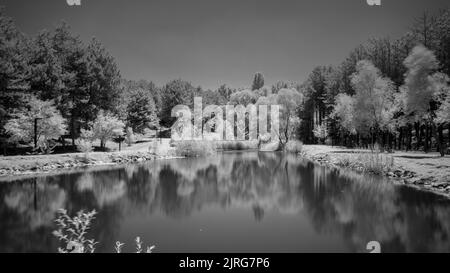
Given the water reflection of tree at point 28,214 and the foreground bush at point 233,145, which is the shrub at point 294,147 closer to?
the foreground bush at point 233,145

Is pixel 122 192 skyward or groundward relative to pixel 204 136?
groundward

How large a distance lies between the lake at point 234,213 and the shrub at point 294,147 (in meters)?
27.4

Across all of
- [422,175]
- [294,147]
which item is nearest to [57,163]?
[422,175]

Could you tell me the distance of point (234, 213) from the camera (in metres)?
14.1

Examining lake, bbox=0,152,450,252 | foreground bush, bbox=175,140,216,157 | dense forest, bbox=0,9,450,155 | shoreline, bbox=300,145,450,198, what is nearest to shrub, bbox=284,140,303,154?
dense forest, bbox=0,9,450,155

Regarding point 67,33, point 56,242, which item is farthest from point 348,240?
point 67,33

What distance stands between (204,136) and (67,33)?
1012 inches

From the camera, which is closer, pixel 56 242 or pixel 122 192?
pixel 56 242

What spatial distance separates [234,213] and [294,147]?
39.1 meters

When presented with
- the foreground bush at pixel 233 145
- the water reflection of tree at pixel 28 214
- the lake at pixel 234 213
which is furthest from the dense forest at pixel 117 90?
the water reflection of tree at pixel 28 214

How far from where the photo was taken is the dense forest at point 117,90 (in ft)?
90.7

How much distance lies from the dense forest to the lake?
11.1 meters

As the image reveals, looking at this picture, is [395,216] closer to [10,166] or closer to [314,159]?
[314,159]
